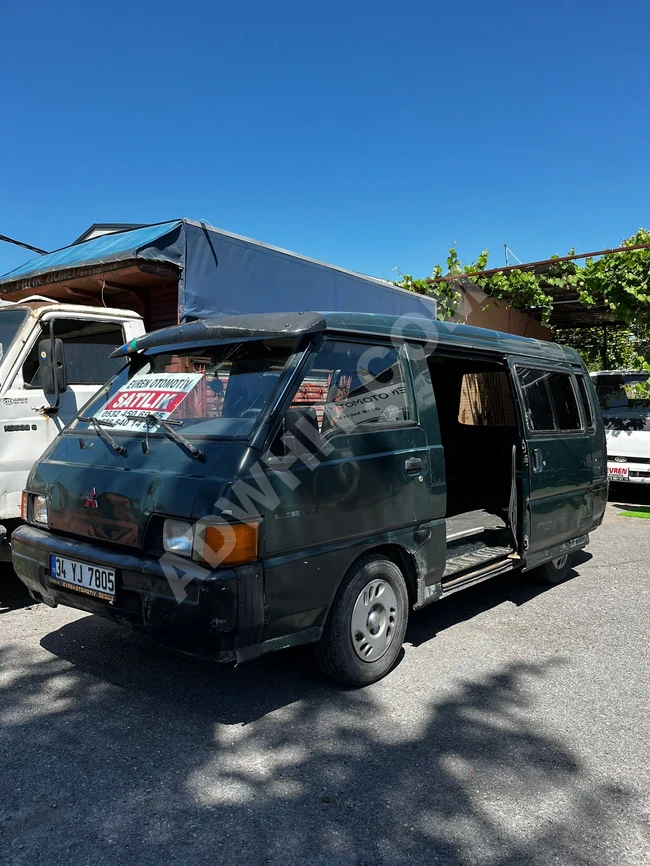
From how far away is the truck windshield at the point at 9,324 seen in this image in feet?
17.2

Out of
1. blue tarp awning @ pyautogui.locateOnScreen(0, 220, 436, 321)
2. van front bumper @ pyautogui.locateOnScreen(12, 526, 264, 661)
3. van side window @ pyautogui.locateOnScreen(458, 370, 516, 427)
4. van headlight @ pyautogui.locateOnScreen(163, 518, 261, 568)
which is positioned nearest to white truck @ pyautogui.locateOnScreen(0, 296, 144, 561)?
blue tarp awning @ pyautogui.locateOnScreen(0, 220, 436, 321)

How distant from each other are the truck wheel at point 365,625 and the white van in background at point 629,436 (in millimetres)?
6788

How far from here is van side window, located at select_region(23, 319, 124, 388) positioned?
5430mm

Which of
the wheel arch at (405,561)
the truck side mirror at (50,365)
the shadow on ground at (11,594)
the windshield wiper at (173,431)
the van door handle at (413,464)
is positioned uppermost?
the truck side mirror at (50,365)

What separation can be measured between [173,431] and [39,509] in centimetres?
107

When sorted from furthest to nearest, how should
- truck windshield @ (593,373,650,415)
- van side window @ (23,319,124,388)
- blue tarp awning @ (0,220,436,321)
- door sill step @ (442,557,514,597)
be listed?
truck windshield @ (593,373,650,415) → blue tarp awning @ (0,220,436,321) → van side window @ (23,319,124,388) → door sill step @ (442,557,514,597)

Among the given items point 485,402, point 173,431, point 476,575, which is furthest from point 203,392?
point 485,402

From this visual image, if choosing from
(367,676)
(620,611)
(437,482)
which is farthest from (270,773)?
(620,611)

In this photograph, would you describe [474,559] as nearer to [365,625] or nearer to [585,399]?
[365,625]

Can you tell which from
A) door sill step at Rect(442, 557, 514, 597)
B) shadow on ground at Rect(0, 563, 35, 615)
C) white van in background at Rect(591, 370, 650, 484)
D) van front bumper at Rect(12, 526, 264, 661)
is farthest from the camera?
white van in background at Rect(591, 370, 650, 484)

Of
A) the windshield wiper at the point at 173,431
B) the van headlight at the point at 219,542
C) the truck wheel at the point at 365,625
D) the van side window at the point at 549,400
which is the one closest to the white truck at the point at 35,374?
the windshield wiper at the point at 173,431

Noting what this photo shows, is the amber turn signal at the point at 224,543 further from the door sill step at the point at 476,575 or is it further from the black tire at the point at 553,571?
the black tire at the point at 553,571

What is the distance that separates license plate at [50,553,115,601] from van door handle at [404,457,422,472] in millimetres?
1741

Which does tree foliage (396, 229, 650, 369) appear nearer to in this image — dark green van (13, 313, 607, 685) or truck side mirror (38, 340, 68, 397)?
dark green van (13, 313, 607, 685)
